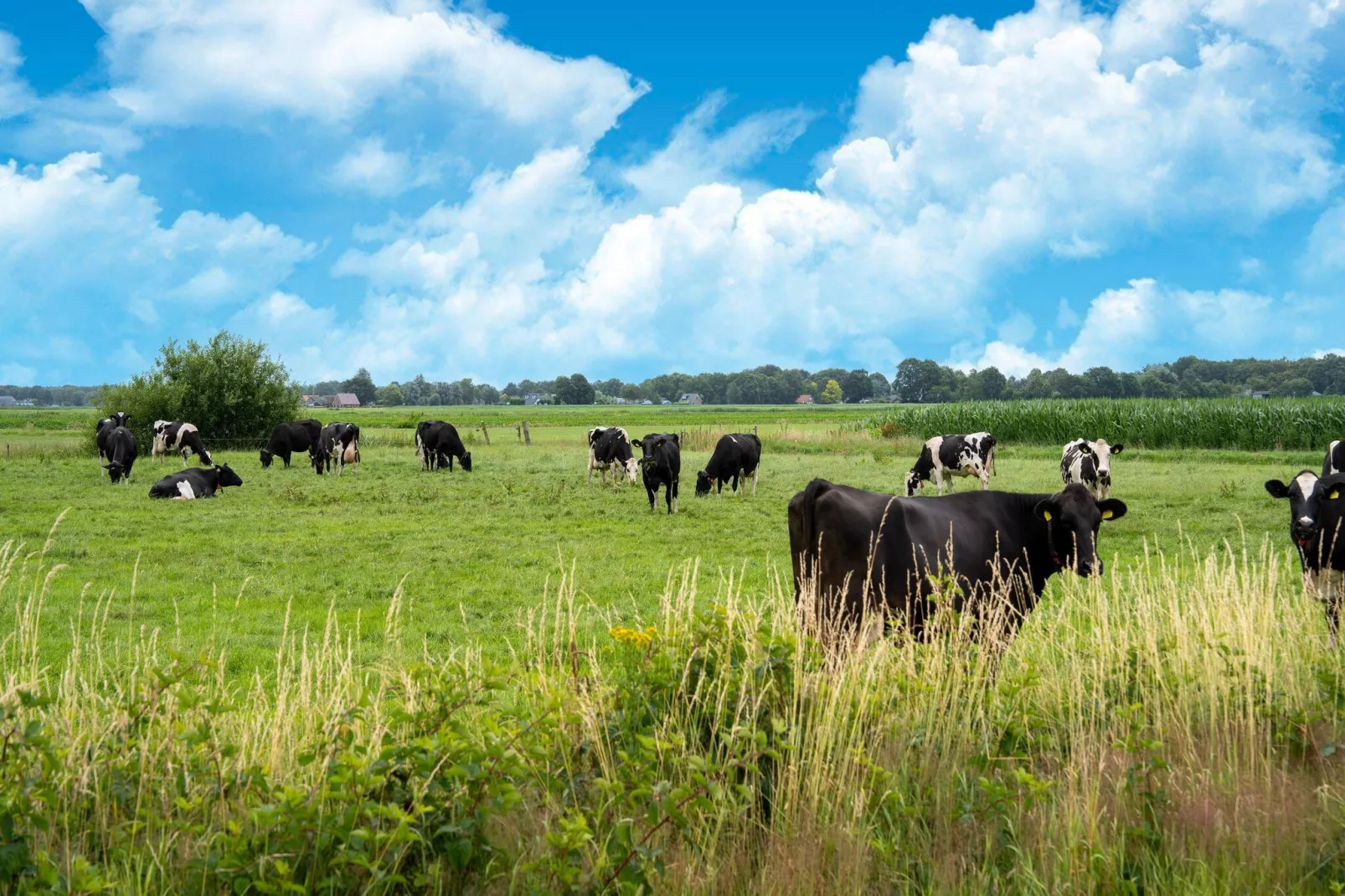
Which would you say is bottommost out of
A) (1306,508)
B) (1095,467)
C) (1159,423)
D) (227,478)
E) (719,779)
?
(719,779)

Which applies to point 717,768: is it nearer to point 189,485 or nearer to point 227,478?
point 189,485

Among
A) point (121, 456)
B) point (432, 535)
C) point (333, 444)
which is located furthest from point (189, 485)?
point (432, 535)

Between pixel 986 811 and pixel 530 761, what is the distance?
213 centimetres

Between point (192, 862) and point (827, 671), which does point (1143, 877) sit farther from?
point (192, 862)

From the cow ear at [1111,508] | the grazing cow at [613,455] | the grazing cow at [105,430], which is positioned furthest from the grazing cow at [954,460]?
the grazing cow at [105,430]

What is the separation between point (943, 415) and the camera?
49406mm

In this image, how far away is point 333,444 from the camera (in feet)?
105

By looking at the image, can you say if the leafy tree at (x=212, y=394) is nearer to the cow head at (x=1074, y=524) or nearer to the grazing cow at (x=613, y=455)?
the grazing cow at (x=613, y=455)

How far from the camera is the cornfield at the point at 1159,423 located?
Result: 39.8m

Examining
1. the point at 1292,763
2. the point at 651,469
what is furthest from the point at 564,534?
the point at 1292,763

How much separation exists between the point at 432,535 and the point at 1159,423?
35.0m

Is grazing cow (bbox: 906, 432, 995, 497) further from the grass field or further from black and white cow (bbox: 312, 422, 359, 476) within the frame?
black and white cow (bbox: 312, 422, 359, 476)

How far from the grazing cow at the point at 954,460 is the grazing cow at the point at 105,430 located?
23.3 m

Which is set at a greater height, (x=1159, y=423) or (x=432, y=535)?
(x=1159, y=423)
